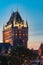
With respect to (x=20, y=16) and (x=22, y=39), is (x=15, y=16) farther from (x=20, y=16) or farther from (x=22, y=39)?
(x=22, y=39)

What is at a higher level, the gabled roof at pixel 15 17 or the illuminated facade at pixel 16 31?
the gabled roof at pixel 15 17

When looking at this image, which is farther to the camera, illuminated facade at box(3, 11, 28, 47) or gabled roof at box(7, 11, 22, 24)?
gabled roof at box(7, 11, 22, 24)

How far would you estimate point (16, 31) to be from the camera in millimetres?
181125

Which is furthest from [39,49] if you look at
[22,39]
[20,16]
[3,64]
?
[3,64]

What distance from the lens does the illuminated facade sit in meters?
179

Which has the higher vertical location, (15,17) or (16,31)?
Result: (15,17)

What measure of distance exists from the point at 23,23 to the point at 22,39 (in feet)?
35.2

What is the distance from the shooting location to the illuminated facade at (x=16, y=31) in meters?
179

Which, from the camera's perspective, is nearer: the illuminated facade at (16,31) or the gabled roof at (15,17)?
the illuminated facade at (16,31)

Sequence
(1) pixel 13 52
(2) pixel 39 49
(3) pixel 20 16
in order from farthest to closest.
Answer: (3) pixel 20 16 < (2) pixel 39 49 < (1) pixel 13 52

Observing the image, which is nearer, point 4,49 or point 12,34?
point 4,49

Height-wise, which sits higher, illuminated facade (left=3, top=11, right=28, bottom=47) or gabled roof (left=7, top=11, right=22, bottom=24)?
gabled roof (left=7, top=11, right=22, bottom=24)

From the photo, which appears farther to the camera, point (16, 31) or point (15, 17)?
point (15, 17)

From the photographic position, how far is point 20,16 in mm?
191500
